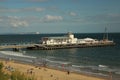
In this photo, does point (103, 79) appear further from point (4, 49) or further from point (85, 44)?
point (85, 44)

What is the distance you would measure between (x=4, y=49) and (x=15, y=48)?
592 cm

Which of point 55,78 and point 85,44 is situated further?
point 85,44

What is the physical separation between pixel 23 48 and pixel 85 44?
2319 cm

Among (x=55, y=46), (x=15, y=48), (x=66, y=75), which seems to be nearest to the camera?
(x=66, y=75)

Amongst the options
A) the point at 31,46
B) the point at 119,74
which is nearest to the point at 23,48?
the point at 31,46

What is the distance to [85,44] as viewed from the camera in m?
106

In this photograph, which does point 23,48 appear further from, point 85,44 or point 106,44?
point 106,44

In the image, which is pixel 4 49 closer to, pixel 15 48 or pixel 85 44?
pixel 15 48

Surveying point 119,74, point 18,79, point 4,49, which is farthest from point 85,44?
point 18,79

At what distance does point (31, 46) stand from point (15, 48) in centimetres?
596

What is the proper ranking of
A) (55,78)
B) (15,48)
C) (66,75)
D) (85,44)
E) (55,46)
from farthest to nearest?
1. (85,44)
2. (55,46)
3. (15,48)
4. (66,75)
5. (55,78)

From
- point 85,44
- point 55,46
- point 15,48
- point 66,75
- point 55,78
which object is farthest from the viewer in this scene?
point 85,44

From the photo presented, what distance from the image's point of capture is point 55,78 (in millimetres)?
35656

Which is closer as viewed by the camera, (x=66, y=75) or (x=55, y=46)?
(x=66, y=75)
